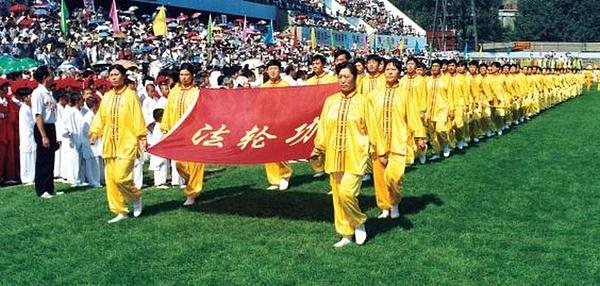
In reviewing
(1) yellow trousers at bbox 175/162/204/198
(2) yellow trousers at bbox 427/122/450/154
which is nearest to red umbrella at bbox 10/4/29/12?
(2) yellow trousers at bbox 427/122/450/154

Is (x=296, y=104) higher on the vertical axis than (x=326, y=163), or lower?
higher

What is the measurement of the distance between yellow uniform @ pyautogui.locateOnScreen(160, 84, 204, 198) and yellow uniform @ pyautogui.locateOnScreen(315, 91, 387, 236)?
2.74 meters

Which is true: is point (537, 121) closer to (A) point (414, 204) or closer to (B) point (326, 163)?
(A) point (414, 204)

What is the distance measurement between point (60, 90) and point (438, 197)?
688 centimetres

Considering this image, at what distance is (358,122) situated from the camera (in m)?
7.43

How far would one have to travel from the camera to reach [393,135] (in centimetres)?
888

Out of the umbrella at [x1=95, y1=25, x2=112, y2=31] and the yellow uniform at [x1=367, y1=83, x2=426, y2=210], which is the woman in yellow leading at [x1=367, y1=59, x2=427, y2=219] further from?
the umbrella at [x1=95, y1=25, x2=112, y2=31]

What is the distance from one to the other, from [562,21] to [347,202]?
83255 millimetres

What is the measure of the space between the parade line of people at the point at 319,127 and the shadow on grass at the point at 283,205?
0.88ft

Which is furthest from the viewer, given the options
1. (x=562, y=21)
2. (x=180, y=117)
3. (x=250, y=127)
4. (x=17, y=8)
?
(x=562, y=21)

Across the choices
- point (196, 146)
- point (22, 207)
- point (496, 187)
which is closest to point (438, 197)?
point (496, 187)

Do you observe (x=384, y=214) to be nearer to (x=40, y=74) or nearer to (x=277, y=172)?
(x=277, y=172)

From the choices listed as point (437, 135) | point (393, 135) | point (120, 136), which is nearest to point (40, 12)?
point (437, 135)

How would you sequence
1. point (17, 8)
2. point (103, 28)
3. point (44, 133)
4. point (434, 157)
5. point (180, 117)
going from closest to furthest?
1. point (180, 117)
2. point (44, 133)
3. point (434, 157)
4. point (17, 8)
5. point (103, 28)
